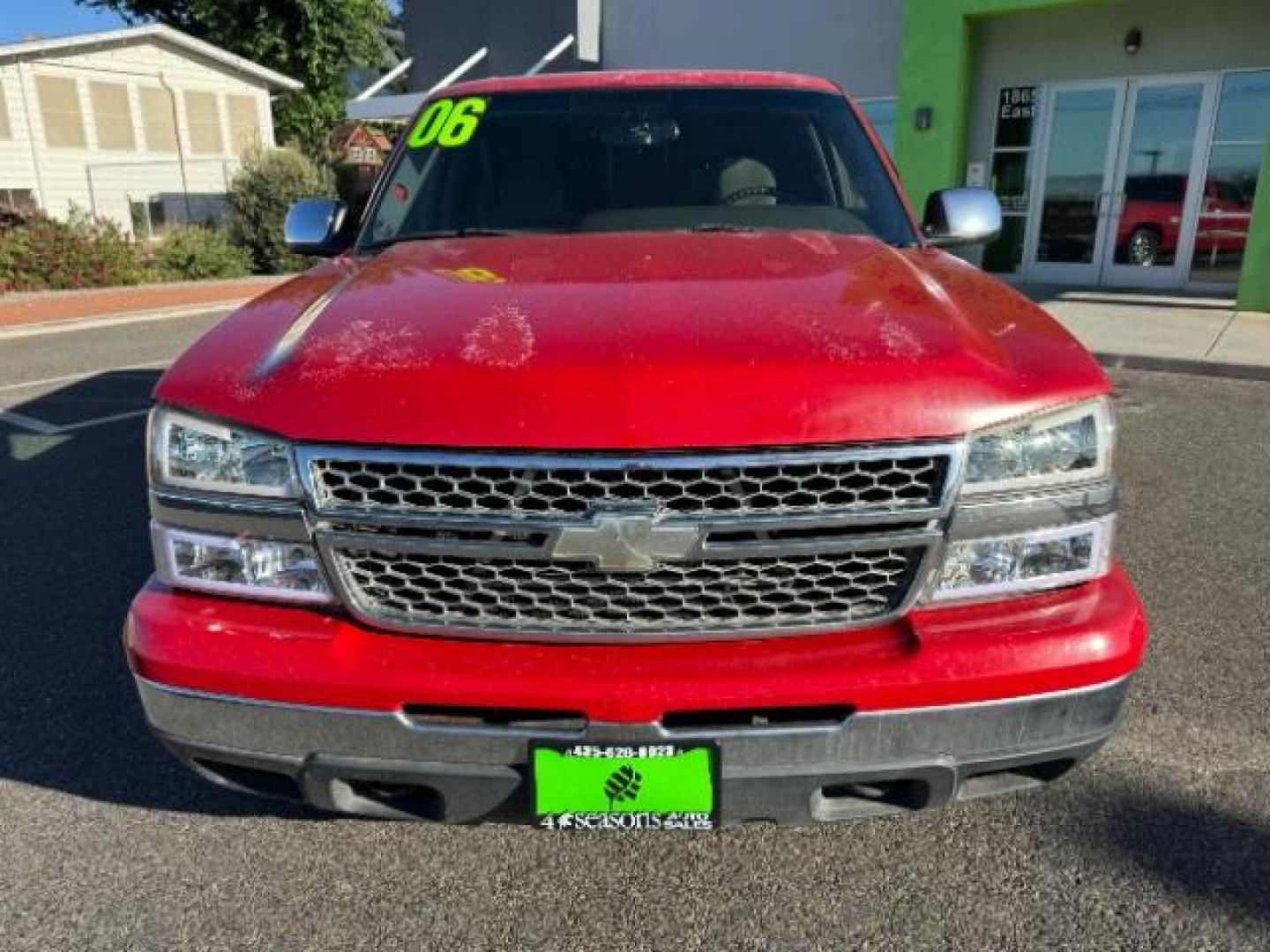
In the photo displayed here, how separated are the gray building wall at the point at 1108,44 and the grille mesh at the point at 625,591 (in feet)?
43.2

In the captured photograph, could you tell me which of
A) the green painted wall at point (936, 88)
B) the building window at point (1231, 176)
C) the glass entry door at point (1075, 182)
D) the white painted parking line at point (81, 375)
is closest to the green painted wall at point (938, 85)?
the green painted wall at point (936, 88)

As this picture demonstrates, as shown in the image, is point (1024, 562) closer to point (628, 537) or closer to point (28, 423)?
point (628, 537)

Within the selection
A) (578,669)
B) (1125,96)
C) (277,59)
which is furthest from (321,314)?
(277,59)

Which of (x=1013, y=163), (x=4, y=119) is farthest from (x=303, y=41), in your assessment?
(x=1013, y=163)

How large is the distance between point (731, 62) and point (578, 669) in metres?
15.9

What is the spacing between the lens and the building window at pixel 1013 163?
1323 cm

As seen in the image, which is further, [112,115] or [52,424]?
[112,115]

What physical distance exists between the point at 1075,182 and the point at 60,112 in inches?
878

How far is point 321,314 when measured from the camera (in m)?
2.11

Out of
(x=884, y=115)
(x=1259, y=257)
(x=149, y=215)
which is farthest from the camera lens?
(x=149, y=215)

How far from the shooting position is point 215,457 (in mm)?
1826

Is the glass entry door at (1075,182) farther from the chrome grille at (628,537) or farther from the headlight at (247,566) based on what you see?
the headlight at (247,566)

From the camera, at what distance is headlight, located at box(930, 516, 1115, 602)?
5.93 ft

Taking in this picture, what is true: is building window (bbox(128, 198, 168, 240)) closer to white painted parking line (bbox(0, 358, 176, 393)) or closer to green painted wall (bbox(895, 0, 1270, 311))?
white painted parking line (bbox(0, 358, 176, 393))
